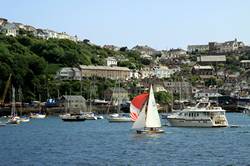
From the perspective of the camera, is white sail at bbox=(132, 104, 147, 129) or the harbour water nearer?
the harbour water

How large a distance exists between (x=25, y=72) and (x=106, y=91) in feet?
79.9

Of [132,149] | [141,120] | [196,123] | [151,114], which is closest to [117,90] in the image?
[196,123]

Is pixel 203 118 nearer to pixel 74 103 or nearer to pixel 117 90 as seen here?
pixel 74 103

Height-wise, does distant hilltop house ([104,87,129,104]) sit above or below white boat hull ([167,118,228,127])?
above

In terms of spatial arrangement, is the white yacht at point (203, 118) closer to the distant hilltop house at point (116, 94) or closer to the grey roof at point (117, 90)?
the distant hilltop house at point (116, 94)

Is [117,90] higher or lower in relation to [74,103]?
higher

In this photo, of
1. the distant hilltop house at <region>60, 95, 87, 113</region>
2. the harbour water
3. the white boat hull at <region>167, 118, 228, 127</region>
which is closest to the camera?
the harbour water

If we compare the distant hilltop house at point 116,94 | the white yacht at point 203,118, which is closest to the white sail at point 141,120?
the white yacht at point 203,118

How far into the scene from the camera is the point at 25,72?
169 metres

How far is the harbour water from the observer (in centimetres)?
4394

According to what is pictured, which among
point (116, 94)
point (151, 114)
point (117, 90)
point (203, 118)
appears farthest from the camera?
point (117, 90)

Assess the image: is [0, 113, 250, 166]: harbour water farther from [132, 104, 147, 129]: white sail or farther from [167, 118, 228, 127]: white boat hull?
[167, 118, 228, 127]: white boat hull

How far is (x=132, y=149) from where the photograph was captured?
51.7 metres

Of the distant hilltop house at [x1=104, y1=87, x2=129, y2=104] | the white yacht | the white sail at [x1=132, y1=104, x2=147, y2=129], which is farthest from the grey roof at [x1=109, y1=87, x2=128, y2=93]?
the white sail at [x1=132, y1=104, x2=147, y2=129]
